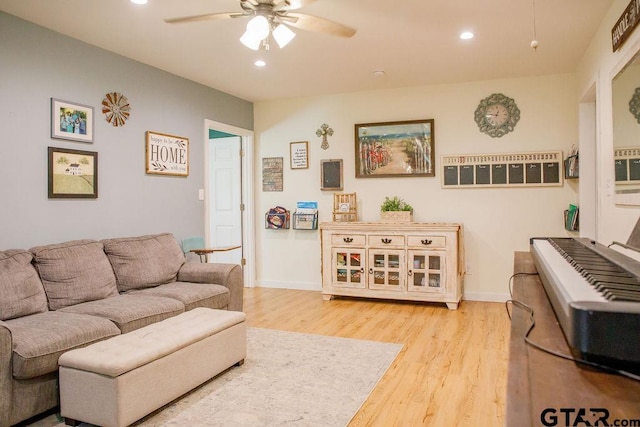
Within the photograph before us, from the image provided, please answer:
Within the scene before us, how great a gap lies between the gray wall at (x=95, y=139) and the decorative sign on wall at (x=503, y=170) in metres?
2.77

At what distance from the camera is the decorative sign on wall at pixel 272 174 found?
552 cm

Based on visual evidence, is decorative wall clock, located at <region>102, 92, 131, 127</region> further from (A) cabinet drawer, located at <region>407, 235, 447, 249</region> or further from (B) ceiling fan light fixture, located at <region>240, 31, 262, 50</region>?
(A) cabinet drawer, located at <region>407, 235, 447, 249</region>

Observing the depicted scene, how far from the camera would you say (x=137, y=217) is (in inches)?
151

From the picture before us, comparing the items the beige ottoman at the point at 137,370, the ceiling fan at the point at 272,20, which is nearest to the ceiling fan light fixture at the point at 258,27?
the ceiling fan at the point at 272,20

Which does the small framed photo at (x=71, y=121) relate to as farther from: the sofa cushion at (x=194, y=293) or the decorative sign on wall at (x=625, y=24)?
the decorative sign on wall at (x=625, y=24)

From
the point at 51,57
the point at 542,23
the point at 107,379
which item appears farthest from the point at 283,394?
the point at 542,23

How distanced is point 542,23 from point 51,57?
359 centimetres

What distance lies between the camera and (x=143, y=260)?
3.44 meters

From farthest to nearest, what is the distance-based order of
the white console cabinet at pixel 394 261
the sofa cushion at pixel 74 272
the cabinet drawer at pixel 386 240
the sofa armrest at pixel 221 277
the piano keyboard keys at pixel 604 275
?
the cabinet drawer at pixel 386 240 → the white console cabinet at pixel 394 261 → the sofa armrest at pixel 221 277 → the sofa cushion at pixel 74 272 → the piano keyboard keys at pixel 604 275

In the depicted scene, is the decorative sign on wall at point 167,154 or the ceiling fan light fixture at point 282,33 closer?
the ceiling fan light fixture at point 282,33

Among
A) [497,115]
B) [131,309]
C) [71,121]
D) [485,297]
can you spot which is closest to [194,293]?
[131,309]

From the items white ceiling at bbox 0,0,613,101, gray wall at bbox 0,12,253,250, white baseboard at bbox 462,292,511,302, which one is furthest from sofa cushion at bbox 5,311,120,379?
white baseboard at bbox 462,292,511,302

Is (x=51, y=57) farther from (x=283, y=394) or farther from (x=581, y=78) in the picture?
(x=581, y=78)

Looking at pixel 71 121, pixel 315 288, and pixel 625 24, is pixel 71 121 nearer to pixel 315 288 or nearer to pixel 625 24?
pixel 315 288
